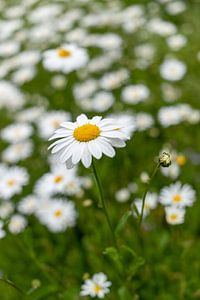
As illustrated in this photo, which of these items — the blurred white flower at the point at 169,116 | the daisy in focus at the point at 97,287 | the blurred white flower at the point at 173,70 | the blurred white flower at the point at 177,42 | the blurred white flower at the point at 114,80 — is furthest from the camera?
the blurred white flower at the point at 177,42

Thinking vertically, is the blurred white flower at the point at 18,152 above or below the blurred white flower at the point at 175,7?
below

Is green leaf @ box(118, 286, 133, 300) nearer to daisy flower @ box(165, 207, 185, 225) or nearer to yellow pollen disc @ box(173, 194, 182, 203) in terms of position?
daisy flower @ box(165, 207, 185, 225)

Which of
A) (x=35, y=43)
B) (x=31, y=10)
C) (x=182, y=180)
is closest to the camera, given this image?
(x=182, y=180)

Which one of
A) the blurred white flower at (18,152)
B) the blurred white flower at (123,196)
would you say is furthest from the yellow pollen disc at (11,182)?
the blurred white flower at (123,196)

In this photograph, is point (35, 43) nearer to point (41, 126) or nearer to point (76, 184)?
point (41, 126)

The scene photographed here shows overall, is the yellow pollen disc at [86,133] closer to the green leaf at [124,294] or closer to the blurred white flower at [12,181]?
the green leaf at [124,294]

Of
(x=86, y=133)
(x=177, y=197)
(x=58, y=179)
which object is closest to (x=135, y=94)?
(x=58, y=179)

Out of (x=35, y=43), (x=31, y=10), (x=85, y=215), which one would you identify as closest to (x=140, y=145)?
(x=85, y=215)

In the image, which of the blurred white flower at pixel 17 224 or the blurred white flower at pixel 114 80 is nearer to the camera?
the blurred white flower at pixel 17 224
